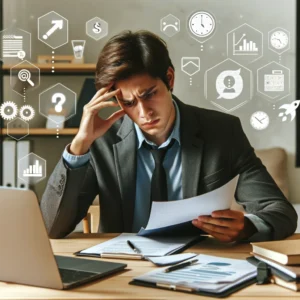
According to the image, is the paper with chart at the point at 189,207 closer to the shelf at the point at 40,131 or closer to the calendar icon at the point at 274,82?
the shelf at the point at 40,131

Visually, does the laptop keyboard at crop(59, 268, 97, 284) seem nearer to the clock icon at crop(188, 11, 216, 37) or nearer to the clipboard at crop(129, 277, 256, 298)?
the clipboard at crop(129, 277, 256, 298)

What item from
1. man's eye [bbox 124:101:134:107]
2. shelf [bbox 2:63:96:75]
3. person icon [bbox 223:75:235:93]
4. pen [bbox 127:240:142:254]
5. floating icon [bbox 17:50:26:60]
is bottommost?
pen [bbox 127:240:142:254]

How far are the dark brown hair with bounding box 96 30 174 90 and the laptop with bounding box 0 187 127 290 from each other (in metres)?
0.74

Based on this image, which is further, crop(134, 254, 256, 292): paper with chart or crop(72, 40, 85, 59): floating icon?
crop(72, 40, 85, 59): floating icon

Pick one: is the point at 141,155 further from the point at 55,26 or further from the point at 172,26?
the point at 55,26

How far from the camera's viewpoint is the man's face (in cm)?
165

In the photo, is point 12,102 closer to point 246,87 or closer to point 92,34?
point 92,34

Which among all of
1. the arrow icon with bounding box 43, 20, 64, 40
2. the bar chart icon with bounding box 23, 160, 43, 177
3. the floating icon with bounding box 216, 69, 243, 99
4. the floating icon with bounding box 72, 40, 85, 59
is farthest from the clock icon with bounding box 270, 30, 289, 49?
the bar chart icon with bounding box 23, 160, 43, 177

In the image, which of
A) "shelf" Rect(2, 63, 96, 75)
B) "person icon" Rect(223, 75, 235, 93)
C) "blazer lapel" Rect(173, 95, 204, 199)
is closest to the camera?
"blazer lapel" Rect(173, 95, 204, 199)

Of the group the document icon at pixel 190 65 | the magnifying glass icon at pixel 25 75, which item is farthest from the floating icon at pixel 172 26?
the magnifying glass icon at pixel 25 75

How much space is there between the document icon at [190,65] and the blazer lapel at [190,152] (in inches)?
62.6

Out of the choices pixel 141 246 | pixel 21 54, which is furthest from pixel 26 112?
pixel 141 246

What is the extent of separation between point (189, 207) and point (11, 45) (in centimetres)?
250

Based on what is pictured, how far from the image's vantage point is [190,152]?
1.75 m
